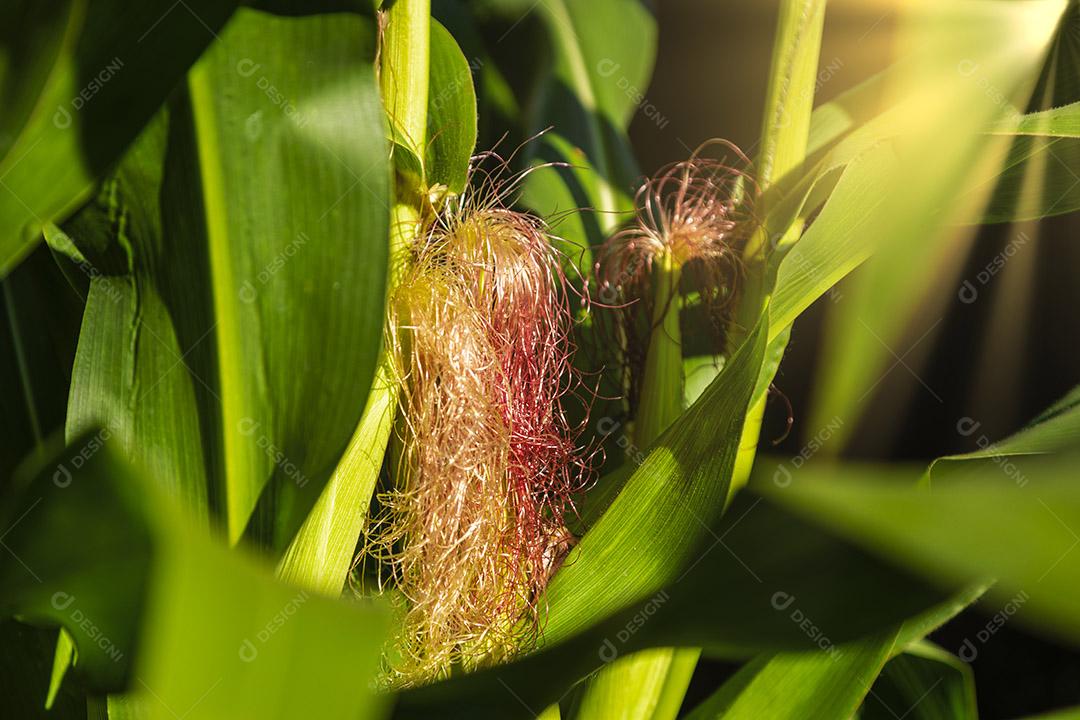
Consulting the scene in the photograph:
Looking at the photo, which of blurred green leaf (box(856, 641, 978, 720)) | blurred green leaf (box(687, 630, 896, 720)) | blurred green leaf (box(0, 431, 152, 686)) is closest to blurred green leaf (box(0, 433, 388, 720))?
blurred green leaf (box(0, 431, 152, 686))

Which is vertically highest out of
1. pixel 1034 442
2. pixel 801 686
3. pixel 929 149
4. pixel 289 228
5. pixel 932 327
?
pixel 289 228

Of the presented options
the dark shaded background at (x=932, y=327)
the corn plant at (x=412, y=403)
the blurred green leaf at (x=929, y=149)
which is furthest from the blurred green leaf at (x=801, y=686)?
the dark shaded background at (x=932, y=327)

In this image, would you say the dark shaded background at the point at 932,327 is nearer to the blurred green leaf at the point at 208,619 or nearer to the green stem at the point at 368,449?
the green stem at the point at 368,449

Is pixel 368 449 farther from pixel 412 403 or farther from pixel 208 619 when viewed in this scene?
pixel 208 619

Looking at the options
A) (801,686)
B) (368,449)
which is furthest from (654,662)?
(368,449)

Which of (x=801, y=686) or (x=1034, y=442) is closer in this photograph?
(x=1034, y=442)

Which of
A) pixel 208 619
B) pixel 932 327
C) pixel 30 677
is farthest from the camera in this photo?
pixel 932 327

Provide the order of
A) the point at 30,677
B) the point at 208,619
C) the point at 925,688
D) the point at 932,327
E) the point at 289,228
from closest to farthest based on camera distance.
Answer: the point at 208,619 → the point at 289,228 → the point at 30,677 → the point at 925,688 → the point at 932,327

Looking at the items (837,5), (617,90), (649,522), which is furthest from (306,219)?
(837,5)
